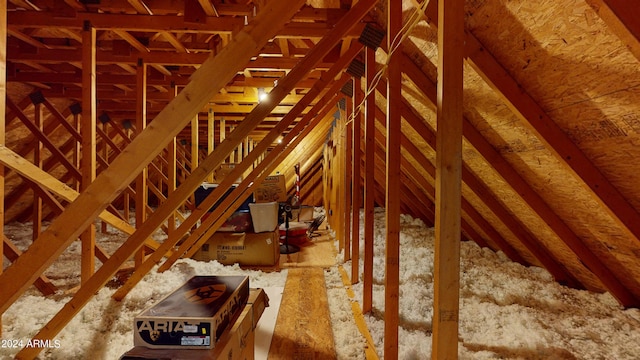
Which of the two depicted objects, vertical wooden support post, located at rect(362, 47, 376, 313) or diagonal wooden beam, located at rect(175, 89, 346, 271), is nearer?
vertical wooden support post, located at rect(362, 47, 376, 313)

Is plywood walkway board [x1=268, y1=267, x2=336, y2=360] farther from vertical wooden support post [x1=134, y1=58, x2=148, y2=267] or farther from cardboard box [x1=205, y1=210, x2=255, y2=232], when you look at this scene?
vertical wooden support post [x1=134, y1=58, x2=148, y2=267]

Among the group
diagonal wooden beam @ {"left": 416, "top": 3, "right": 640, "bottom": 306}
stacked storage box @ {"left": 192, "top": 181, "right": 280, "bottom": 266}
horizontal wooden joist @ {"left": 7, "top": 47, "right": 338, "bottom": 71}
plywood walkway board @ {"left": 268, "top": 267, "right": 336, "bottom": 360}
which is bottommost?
plywood walkway board @ {"left": 268, "top": 267, "right": 336, "bottom": 360}

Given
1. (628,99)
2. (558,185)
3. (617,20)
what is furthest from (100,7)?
(558,185)

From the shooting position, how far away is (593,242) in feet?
7.04

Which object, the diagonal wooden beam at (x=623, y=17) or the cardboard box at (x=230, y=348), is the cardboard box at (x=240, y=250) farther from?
the diagonal wooden beam at (x=623, y=17)

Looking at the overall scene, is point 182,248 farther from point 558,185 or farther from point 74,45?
point 558,185

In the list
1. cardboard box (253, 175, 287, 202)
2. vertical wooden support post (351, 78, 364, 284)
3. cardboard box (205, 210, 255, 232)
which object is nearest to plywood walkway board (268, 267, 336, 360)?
vertical wooden support post (351, 78, 364, 284)

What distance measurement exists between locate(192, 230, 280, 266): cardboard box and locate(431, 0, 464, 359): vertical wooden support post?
291cm

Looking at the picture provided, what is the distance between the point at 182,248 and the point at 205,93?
2.43 metres

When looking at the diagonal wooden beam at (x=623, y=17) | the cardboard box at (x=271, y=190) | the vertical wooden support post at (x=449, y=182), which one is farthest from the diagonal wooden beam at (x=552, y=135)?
the cardboard box at (x=271, y=190)

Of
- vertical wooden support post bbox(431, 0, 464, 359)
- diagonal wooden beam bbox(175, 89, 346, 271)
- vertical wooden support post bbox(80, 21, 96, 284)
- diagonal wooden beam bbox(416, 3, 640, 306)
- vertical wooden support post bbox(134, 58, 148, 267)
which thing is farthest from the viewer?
vertical wooden support post bbox(134, 58, 148, 267)

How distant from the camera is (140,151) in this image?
83 cm

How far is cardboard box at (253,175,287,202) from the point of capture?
4328 mm

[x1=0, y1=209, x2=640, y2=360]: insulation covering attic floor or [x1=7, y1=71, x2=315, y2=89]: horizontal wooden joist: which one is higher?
[x1=7, y1=71, x2=315, y2=89]: horizontal wooden joist
